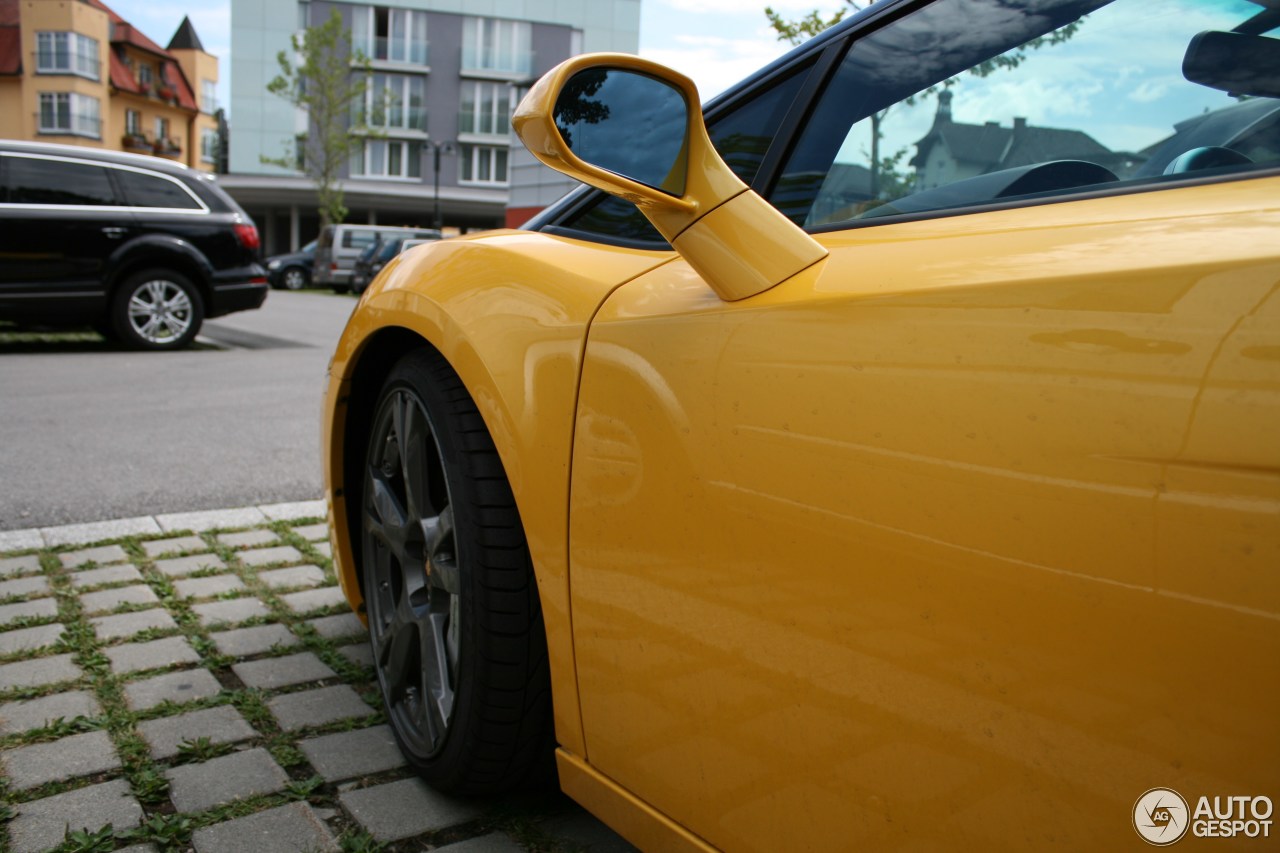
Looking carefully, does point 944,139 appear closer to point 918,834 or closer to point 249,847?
point 918,834

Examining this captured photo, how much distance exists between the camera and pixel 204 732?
7.70ft

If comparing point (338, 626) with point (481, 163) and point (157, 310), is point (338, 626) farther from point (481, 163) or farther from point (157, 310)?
point (481, 163)

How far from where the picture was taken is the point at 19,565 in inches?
135

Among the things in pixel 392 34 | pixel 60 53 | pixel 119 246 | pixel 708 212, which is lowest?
pixel 119 246

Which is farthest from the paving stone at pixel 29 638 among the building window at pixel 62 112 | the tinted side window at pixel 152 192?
the building window at pixel 62 112

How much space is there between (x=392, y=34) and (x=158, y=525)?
5494cm

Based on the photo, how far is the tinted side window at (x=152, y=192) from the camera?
9750mm

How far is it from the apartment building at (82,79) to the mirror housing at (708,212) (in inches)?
2484

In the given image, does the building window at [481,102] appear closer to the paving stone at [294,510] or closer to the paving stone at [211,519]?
the paving stone at [294,510]

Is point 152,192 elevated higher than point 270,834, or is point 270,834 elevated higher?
point 152,192

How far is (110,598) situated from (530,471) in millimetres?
2054

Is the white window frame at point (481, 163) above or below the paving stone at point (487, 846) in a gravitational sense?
above

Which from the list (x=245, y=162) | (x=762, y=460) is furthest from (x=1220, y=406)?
(x=245, y=162)

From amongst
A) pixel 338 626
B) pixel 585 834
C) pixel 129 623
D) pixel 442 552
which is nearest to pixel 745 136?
pixel 442 552
